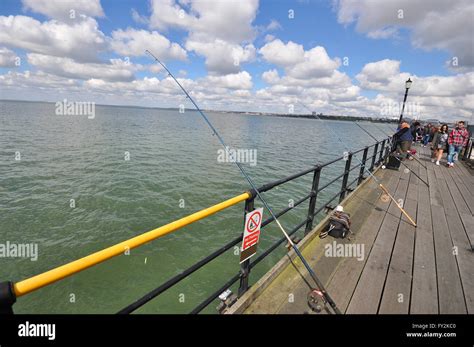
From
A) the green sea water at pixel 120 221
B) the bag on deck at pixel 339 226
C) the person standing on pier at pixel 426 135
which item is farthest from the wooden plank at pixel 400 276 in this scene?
the person standing on pier at pixel 426 135

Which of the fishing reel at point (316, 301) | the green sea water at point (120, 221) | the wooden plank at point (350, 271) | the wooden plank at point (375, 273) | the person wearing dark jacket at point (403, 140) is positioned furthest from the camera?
the person wearing dark jacket at point (403, 140)

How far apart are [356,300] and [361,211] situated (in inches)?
119

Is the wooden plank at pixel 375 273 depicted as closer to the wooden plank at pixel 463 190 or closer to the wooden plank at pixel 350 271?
the wooden plank at pixel 350 271

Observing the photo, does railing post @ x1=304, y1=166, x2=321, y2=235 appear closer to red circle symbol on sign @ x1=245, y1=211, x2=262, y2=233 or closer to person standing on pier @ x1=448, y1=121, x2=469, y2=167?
red circle symbol on sign @ x1=245, y1=211, x2=262, y2=233

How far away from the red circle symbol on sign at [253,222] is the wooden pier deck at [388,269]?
0.75 meters

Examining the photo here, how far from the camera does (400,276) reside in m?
3.28

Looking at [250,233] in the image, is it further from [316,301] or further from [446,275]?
[446,275]

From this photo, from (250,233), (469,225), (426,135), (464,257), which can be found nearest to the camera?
(250,233)

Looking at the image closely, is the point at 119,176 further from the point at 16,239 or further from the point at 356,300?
the point at 356,300

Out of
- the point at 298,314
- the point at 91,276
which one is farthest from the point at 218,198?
the point at 298,314

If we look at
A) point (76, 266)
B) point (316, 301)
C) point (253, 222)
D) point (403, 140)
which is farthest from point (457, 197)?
point (76, 266)

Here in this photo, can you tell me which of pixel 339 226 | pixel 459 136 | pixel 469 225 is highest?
pixel 459 136

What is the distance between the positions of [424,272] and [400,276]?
468mm

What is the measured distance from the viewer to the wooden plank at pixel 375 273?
2.75m
